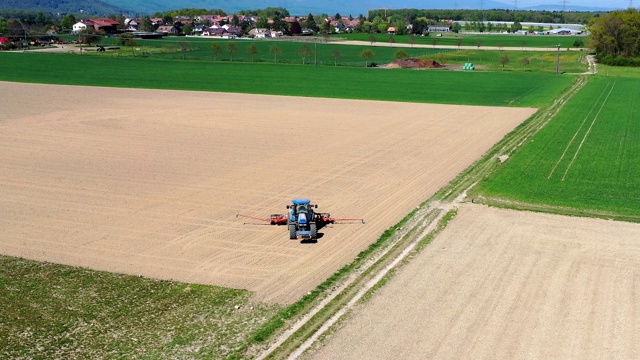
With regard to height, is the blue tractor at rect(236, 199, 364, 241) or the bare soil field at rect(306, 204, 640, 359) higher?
the blue tractor at rect(236, 199, 364, 241)

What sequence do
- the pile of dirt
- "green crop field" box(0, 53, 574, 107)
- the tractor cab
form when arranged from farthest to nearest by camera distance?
the pile of dirt
"green crop field" box(0, 53, 574, 107)
the tractor cab

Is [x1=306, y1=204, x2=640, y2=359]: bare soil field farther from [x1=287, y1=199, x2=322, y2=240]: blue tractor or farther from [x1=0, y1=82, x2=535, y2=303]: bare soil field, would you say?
[x1=287, y1=199, x2=322, y2=240]: blue tractor

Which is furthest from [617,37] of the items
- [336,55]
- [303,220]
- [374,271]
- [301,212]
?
[374,271]

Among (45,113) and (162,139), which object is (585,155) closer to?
(162,139)

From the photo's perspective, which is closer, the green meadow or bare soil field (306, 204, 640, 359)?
bare soil field (306, 204, 640, 359)

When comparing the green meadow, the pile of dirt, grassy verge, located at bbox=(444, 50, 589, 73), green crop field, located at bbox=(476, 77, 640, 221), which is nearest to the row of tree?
grassy verge, located at bbox=(444, 50, 589, 73)

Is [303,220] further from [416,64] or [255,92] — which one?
[416,64]

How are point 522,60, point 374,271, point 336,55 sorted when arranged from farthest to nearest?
point 336,55, point 522,60, point 374,271
